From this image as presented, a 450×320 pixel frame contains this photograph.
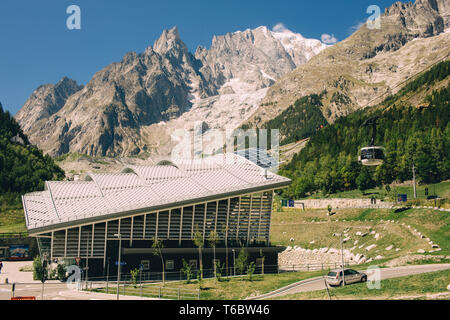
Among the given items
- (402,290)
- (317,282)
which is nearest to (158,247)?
(317,282)

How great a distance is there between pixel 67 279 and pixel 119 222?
8.73 metres

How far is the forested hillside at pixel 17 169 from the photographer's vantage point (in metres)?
135

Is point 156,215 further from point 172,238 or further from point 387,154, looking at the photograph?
point 387,154

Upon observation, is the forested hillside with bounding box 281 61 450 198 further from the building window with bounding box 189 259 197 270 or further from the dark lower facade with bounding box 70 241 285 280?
the building window with bounding box 189 259 197 270

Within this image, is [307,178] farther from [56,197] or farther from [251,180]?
[56,197]

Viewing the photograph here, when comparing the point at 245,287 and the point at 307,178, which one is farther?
the point at 307,178

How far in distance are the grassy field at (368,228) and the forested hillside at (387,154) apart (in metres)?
23.2

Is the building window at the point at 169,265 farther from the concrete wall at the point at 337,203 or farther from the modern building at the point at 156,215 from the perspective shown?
the concrete wall at the point at 337,203

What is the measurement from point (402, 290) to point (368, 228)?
159 ft

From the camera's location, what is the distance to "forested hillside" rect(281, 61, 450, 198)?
390 feet

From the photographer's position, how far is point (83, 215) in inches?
2042

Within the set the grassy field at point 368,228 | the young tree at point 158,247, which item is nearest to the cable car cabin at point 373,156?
the grassy field at point 368,228

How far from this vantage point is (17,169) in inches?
5561
